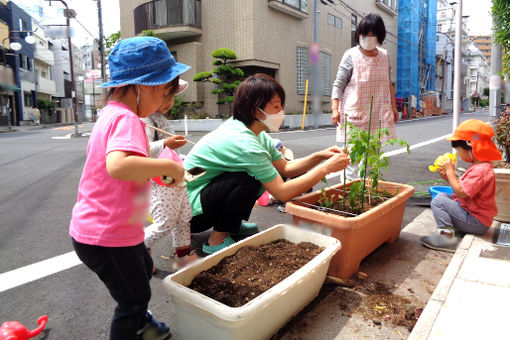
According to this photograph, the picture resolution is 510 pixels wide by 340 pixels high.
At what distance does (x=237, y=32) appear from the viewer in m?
17.3

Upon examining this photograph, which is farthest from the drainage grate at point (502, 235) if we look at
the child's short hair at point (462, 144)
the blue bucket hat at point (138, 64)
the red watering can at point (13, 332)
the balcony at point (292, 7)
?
the balcony at point (292, 7)

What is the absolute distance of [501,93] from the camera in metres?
5.56

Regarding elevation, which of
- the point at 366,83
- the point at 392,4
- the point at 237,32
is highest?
the point at 392,4

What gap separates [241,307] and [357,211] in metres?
1.43

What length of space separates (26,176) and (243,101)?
5.69 meters

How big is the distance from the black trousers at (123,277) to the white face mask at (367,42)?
9.84 ft

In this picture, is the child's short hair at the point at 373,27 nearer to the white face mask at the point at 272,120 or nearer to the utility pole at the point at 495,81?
the white face mask at the point at 272,120

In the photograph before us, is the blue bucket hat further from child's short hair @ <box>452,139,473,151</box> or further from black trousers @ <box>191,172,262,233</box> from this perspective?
child's short hair @ <box>452,139,473,151</box>

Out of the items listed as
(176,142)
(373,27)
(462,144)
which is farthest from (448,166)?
(176,142)

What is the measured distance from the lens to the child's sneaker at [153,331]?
173 centimetres

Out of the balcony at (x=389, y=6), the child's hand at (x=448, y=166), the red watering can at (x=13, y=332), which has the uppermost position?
the balcony at (x=389, y=6)

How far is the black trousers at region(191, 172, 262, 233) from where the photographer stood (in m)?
2.59

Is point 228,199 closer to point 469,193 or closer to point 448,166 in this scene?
point 448,166

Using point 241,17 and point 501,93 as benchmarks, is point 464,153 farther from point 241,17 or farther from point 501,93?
point 241,17
